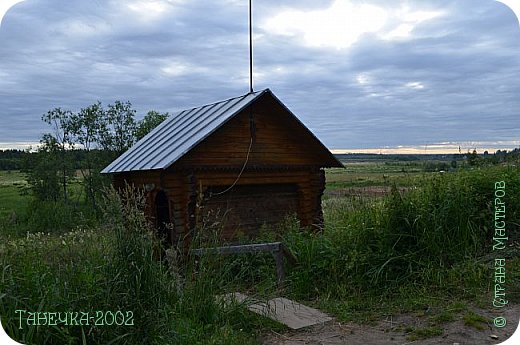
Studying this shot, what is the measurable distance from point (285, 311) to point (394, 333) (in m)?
1.35

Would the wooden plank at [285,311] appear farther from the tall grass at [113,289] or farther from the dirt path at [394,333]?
the tall grass at [113,289]

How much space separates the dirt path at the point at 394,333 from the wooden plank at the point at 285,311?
12cm

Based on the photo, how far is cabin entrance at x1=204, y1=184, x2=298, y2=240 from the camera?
10.1m

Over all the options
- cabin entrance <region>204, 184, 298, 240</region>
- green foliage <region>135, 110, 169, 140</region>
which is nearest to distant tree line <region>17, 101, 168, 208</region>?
green foliage <region>135, 110, 169, 140</region>

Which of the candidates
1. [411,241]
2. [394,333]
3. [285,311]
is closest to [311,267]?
[285,311]

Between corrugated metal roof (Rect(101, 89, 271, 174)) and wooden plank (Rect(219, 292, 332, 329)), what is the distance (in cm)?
360

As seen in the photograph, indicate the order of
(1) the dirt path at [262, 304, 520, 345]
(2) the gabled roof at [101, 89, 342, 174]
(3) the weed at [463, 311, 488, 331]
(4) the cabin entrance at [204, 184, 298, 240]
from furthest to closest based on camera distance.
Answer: (4) the cabin entrance at [204, 184, 298, 240] < (2) the gabled roof at [101, 89, 342, 174] < (3) the weed at [463, 311, 488, 331] < (1) the dirt path at [262, 304, 520, 345]

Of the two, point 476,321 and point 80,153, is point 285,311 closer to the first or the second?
point 476,321

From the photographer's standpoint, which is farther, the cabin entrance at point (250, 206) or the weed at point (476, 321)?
the cabin entrance at point (250, 206)

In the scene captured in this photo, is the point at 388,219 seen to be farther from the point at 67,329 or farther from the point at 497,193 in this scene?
the point at 67,329

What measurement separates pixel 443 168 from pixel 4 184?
13288 millimetres

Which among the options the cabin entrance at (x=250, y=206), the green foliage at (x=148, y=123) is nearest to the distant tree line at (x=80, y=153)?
the green foliage at (x=148, y=123)

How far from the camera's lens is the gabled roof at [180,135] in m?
9.32

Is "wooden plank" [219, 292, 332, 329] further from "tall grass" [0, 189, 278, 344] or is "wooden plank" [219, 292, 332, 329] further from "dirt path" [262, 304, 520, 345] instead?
"tall grass" [0, 189, 278, 344]
